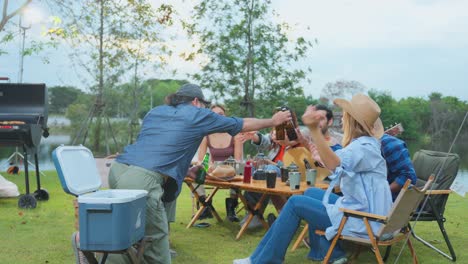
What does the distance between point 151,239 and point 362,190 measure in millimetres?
1379

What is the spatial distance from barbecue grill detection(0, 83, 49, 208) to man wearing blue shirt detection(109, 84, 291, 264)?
339 centimetres

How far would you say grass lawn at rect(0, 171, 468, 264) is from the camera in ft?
14.5

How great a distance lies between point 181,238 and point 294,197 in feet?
5.45

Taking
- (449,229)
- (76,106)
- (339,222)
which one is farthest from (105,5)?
(339,222)

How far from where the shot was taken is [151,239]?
11.3 ft

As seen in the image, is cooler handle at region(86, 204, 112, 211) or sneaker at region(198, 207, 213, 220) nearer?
cooler handle at region(86, 204, 112, 211)

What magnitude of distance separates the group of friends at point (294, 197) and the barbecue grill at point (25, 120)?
133 inches

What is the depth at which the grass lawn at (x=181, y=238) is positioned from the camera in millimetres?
4422

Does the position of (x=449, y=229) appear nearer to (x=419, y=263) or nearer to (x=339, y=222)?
(x=419, y=263)

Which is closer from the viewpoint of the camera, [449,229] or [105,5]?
[449,229]

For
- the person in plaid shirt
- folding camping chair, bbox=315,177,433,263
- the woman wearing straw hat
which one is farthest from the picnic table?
folding camping chair, bbox=315,177,433,263

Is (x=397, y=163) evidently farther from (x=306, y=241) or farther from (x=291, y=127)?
(x=306, y=241)

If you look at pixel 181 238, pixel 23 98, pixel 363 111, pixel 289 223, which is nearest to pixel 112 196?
pixel 289 223

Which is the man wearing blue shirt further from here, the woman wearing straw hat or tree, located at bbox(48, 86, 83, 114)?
tree, located at bbox(48, 86, 83, 114)
